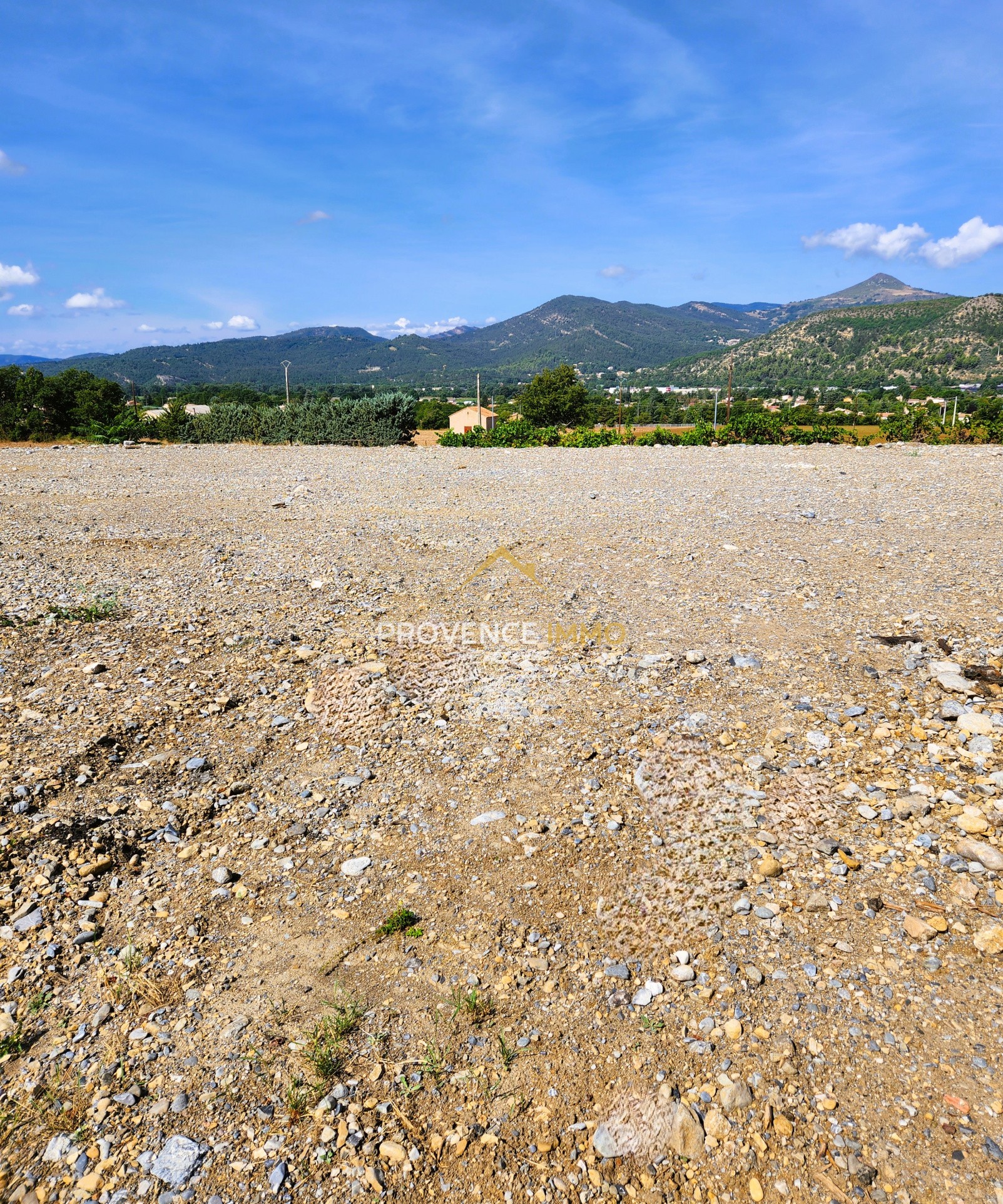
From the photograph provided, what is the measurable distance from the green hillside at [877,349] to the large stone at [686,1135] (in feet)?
398

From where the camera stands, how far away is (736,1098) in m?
2.38

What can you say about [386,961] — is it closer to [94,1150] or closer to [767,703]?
[94,1150]

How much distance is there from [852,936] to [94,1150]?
2998mm

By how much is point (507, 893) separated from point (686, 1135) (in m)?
1.27

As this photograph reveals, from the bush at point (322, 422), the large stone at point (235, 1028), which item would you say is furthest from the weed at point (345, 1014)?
the bush at point (322, 422)

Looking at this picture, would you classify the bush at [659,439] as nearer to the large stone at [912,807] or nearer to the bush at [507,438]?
the bush at [507,438]

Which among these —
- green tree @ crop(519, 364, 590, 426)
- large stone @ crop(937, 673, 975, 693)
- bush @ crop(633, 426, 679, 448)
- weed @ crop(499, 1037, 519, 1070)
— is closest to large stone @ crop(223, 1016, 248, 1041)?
weed @ crop(499, 1037, 519, 1070)

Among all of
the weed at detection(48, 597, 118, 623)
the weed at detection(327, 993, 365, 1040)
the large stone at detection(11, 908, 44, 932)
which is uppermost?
the weed at detection(48, 597, 118, 623)

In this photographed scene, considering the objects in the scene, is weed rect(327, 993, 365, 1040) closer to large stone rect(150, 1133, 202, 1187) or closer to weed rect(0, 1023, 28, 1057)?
large stone rect(150, 1133, 202, 1187)

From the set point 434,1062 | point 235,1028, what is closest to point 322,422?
point 235,1028

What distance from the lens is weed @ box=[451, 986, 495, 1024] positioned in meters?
2.72

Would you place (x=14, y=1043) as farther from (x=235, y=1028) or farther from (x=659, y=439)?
(x=659, y=439)

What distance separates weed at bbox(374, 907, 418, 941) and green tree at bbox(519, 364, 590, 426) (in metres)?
45.0

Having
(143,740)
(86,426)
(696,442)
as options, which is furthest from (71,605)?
(86,426)
